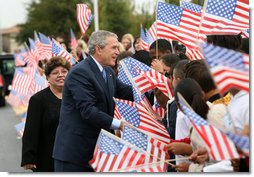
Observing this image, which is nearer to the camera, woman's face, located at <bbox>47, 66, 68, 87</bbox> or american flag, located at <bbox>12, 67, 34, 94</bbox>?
woman's face, located at <bbox>47, 66, 68, 87</bbox>

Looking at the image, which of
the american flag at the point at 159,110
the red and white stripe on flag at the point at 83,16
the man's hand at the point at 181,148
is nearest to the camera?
the man's hand at the point at 181,148

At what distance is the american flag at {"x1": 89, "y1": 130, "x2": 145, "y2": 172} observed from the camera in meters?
4.78

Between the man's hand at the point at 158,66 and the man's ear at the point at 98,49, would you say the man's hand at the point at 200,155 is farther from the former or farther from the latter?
the man's hand at the point at 158,66

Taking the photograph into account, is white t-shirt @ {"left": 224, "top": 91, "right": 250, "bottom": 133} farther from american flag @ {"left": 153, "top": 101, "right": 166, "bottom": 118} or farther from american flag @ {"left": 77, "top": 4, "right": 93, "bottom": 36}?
american flag @ {"left": 77, "top": 4, "right": 93, "bottom": 36}

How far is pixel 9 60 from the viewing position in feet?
79.0

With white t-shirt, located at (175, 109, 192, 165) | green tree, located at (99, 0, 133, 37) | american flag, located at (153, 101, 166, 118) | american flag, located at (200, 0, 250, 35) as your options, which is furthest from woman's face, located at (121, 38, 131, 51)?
green tree, located at (99, 0, 133, 37)

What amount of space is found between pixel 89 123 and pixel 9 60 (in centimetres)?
1927

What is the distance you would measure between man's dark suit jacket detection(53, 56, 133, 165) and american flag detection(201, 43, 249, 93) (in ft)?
6.13

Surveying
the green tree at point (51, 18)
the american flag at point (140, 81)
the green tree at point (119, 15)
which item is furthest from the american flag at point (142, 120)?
the green tree at point (119, 15)

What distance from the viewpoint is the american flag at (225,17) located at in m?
5.78

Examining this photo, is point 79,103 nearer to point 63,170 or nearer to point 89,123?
point 89,123

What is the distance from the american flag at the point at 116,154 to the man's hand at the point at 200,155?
558 mm

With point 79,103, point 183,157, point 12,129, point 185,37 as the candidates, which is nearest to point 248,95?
point 183,157

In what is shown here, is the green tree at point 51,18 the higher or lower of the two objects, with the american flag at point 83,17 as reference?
lower
